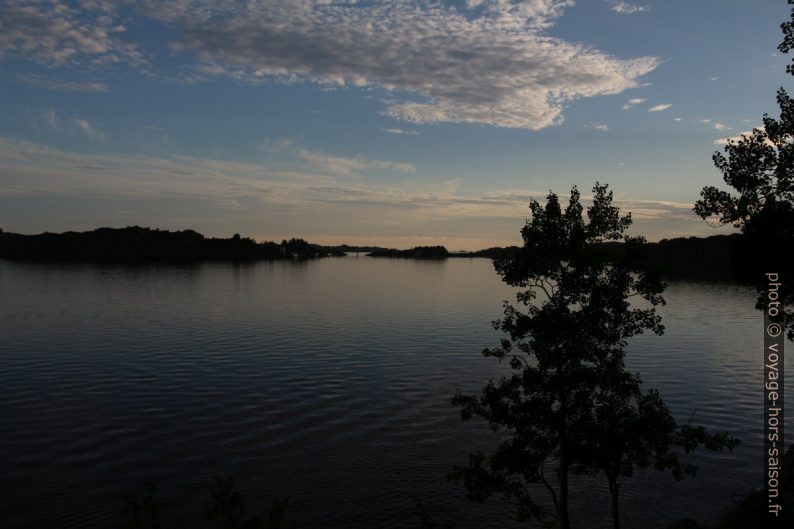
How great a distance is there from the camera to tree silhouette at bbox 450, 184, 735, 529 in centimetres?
2481

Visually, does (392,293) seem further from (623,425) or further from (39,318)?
(623,425)

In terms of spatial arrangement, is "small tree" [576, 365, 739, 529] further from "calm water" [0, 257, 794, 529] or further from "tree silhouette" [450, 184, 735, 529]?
"calm water" [0, 257, 794, 529]

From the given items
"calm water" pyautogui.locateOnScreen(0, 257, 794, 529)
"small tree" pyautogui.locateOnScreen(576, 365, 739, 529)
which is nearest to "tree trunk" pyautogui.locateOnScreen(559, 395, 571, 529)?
"small tree" pyautogui.locateOnScreen(576, 365, 739, 529)

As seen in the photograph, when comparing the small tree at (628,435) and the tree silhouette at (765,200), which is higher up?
the tree silhouette at (765,200)

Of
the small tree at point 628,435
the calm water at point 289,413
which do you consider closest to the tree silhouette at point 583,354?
the small tree at point 628,435

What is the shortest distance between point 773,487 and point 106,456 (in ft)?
141

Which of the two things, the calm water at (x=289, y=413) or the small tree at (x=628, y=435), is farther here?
the calm water at (x=289, y=413)

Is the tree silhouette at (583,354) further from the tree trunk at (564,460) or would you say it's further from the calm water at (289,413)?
the calm water at (289,413)

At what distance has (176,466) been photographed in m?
38.6

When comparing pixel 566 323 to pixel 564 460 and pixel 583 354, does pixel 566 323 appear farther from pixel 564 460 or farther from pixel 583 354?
pixel 564 460

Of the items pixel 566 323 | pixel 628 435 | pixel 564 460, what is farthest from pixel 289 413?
pixel 628 435

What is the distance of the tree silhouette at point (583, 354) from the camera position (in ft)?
81.4

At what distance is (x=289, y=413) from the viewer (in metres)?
50.3

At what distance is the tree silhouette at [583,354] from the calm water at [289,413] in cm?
901
